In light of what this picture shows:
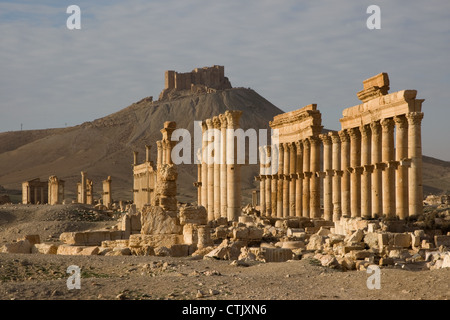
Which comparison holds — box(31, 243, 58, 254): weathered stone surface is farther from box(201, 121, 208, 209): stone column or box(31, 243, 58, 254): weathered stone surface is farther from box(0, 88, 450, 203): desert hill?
box(0, 88, 450, 203): desert hill

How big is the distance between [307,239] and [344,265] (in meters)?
9.79

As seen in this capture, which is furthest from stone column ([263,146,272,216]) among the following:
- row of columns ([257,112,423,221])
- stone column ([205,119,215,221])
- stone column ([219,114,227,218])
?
stone column ([219,114,227,218])

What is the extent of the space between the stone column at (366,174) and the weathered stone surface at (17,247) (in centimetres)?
1589

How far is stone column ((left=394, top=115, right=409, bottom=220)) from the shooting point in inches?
1204

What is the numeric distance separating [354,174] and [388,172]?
3715mm

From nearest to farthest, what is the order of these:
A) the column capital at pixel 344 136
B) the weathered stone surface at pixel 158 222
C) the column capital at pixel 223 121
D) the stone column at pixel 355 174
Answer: the weathered stone surface at pixel 158 222, the stone column at pixel 355 174, the column capital at pixel 344 136, the column capital at pixel 223 121

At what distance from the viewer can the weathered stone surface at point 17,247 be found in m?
25.2

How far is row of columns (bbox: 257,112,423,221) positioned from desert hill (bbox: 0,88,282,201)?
74.1m

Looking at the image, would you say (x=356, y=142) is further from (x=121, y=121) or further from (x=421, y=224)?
(x=121, y=121)

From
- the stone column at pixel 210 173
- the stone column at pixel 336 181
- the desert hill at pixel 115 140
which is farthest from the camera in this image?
the desert hill at pixel 115 140

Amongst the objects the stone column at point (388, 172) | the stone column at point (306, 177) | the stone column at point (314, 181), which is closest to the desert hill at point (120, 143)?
the stone column at point (306, 177)

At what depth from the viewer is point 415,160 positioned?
97.5 feet

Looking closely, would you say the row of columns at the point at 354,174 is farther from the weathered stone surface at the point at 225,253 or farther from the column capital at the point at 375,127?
the weathered stone surface at the point at 225,253

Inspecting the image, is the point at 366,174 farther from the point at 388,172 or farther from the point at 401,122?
the point at 401,122
